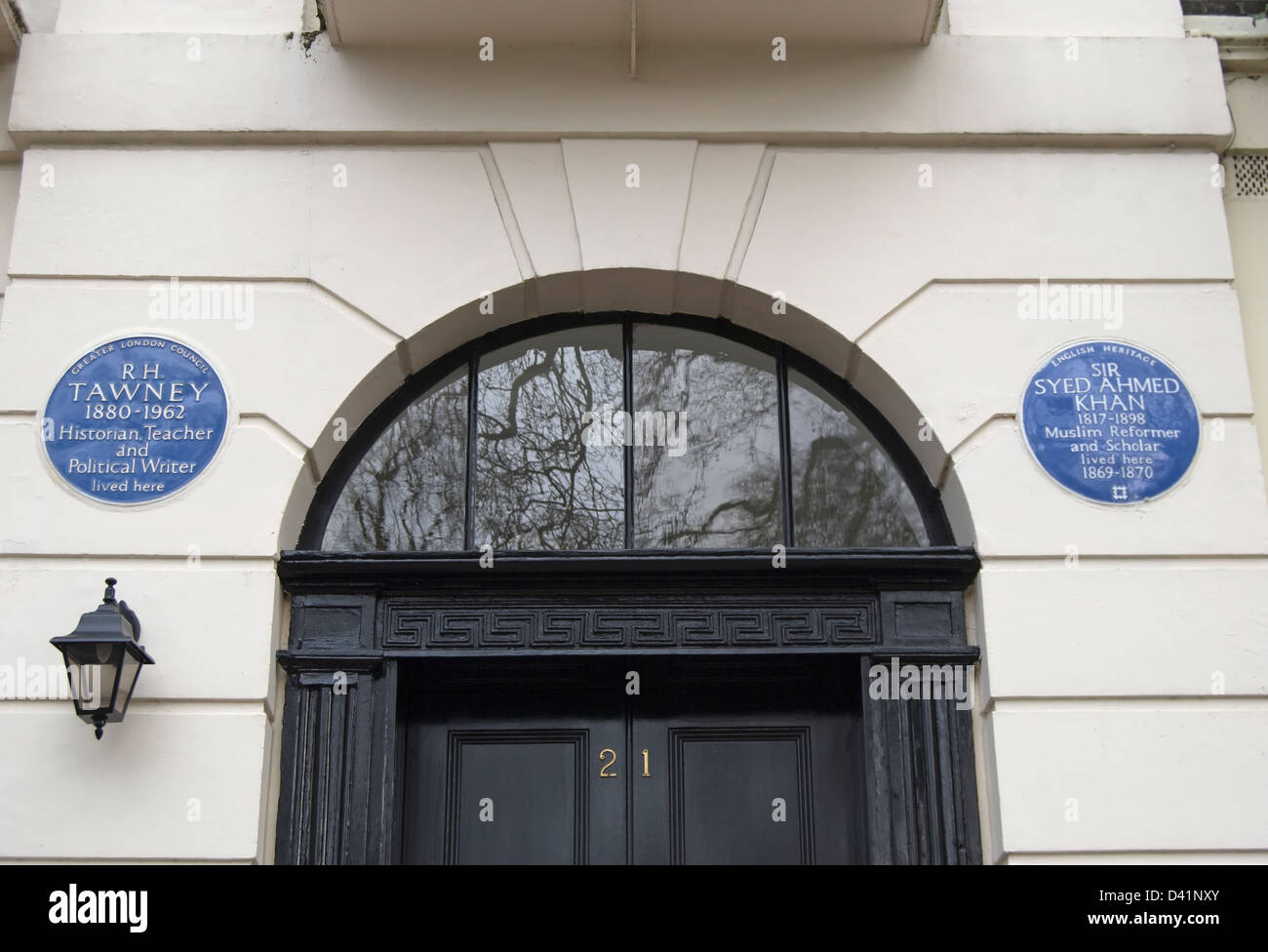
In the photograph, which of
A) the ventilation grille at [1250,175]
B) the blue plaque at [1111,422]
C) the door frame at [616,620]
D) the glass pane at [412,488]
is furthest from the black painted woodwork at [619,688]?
the ventilation grille at [1250,175]

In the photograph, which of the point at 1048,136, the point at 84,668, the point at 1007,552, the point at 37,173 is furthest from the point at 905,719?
the point at 37,173

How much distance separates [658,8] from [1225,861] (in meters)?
4.85

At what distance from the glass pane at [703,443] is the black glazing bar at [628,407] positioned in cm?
3

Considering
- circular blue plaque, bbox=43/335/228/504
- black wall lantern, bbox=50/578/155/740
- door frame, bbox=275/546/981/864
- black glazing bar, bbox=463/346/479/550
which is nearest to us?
black wall lantern, bbox=50/578/155/740

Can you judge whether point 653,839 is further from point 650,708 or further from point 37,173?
point 37,173

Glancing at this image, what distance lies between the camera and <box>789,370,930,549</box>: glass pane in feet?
24.5

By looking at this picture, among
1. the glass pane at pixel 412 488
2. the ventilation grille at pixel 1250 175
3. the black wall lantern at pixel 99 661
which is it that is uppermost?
the ventilation grille at pixel 1250 175

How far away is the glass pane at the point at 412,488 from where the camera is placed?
7430 mm

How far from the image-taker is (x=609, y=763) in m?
7.31

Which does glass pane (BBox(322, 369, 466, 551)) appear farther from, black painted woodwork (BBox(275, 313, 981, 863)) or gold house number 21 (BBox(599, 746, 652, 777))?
gold house number 21 (BBox(599, 746, 652, 777))

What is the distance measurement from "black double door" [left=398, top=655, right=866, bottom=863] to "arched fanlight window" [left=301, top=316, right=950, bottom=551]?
657 millimetres

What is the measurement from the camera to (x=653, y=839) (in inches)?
282

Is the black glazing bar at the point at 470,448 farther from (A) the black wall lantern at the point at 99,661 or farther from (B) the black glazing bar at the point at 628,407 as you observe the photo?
(A) the black wall lantern at the point at 99,661

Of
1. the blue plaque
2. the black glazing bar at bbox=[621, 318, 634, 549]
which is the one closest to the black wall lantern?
the black glazing bar at bbox=[621, 318, 634, 549]
